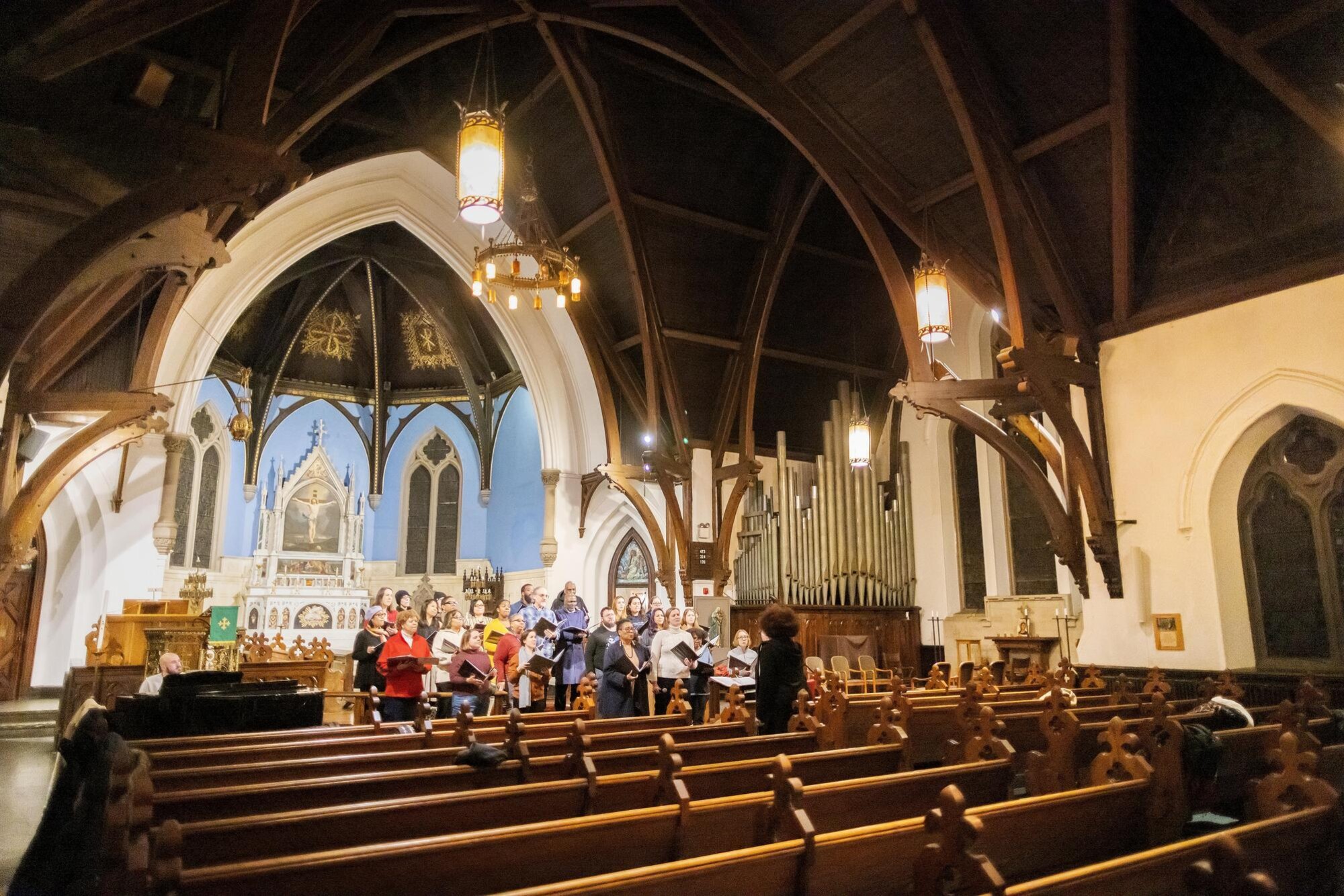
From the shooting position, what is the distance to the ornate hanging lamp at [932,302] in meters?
7.36

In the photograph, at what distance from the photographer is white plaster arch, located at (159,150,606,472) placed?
37.1ft

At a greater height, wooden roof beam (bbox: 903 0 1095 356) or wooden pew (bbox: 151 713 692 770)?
wooden roof beam (bbox: 903 0 1095 356)

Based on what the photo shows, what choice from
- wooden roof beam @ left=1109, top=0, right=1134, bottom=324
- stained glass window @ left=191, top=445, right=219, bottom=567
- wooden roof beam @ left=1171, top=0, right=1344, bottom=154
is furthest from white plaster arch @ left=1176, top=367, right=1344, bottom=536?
stained glass window @ left=191, top=445, right=219, bottom=567

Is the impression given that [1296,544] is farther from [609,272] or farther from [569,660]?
[609,272]

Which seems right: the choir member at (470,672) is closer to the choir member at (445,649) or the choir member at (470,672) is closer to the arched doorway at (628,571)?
the choir member at (445,649)

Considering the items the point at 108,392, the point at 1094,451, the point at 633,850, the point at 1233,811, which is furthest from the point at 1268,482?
the point at 108,392

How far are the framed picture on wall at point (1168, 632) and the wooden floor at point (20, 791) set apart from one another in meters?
7.76

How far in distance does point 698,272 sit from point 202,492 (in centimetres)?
1042

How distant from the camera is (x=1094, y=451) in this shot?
305 inches

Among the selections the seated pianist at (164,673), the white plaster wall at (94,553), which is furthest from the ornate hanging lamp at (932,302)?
the white plaster wall at (94,553)

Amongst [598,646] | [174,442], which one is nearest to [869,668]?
[598,646]

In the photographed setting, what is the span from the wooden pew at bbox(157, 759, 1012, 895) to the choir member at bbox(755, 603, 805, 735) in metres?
1.66

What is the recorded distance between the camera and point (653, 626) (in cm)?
845

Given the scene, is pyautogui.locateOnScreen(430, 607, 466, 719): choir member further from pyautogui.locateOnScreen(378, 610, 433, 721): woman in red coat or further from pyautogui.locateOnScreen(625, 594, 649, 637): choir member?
pyautogui.locateOnScreen(625, 594, 649, 637): choir member
